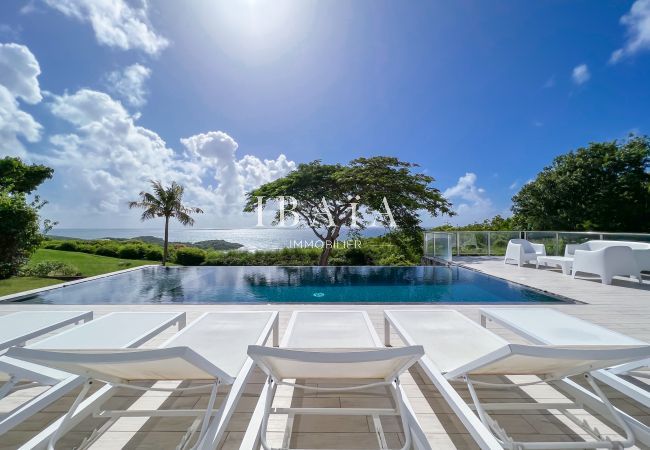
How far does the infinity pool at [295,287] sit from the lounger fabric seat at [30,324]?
299 centimetres

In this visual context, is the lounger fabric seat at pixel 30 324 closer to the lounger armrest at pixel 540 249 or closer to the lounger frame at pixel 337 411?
the lounger frame at pixel 337 411

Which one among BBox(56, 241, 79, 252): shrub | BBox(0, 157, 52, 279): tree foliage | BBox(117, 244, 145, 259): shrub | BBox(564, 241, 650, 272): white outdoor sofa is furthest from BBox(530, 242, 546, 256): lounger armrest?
BBox(56, 241, 79, 252): shrub

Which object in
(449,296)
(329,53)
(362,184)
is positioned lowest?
(449,296)

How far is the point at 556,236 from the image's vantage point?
961 centimetres

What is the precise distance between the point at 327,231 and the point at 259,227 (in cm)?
344

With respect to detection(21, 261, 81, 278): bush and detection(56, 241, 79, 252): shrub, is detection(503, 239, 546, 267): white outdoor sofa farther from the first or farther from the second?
detection(56, 241, 79, 252): shrub

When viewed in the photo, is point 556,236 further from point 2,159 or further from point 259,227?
point 2,159

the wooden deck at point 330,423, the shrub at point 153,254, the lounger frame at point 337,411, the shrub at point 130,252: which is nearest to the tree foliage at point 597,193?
the wooden deck at point 330,423

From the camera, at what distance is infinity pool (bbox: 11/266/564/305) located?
6395 millimetres

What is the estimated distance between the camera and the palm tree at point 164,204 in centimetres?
1669

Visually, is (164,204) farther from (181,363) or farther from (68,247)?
(181,363)

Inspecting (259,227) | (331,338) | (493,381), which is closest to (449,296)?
(493,381)

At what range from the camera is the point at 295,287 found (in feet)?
26.6

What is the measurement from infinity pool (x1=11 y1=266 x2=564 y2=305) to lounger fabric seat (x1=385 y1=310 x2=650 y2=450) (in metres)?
2.92
